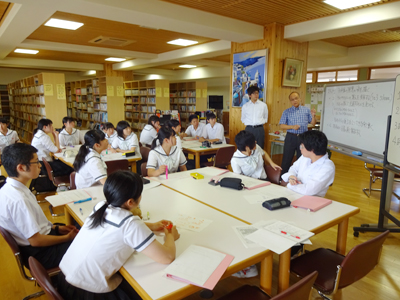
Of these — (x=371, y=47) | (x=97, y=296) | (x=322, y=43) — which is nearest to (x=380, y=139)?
(x=97, y=296)

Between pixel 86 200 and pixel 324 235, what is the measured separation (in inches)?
96.7

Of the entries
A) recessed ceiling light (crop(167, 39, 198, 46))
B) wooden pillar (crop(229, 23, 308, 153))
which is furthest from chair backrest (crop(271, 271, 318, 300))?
recessed ceiling light (crop(167, 39, 198, 46))

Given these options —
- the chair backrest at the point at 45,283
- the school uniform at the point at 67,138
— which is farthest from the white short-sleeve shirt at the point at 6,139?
the chair backrest at the point at 45,283

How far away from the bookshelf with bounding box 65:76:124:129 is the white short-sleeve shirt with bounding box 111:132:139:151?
16.0 feet

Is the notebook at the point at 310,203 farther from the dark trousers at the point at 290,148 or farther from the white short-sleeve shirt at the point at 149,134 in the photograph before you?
the white short-sleeve shirt at the point at 149,134

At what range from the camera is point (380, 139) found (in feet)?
Answer: 10.0

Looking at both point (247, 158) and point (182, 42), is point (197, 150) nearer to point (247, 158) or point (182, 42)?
point (247, 158)

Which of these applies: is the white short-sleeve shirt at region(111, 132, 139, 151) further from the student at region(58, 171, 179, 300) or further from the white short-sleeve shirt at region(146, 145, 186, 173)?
the student at region(58, 171, 179, 300)

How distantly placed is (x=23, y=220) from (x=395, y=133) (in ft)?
10.1

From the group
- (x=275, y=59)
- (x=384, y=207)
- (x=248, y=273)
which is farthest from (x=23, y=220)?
(x=275, y=59)

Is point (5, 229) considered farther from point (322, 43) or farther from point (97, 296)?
point (322, 43)

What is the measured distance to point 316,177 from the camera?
88.7 inches

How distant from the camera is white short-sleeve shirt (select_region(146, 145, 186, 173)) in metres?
3.11

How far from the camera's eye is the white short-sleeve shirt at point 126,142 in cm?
457
